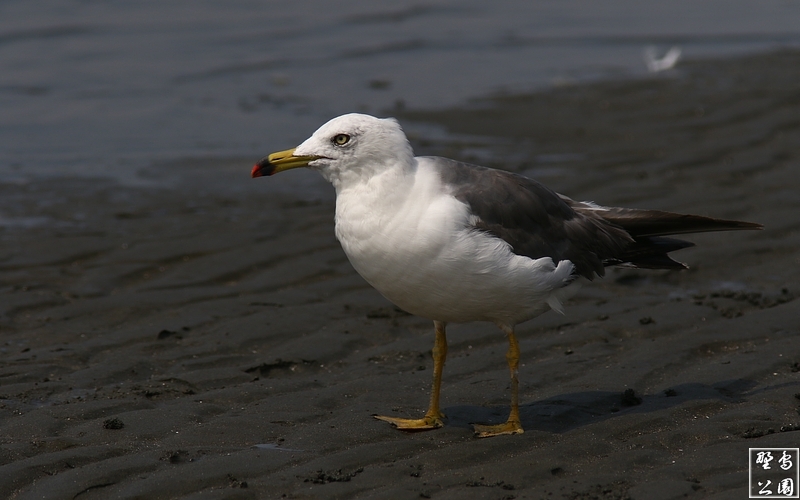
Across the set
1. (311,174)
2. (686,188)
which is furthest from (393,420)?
(311,174)

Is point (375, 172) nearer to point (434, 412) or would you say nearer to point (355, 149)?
point (355, 149)

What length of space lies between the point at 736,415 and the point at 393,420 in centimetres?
190

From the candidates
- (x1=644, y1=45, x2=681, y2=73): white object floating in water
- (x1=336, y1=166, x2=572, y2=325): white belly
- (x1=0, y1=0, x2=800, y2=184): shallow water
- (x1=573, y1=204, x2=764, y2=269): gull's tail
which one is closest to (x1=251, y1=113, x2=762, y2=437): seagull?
(x1=336, y1=166, x2=572, y2=325): white belly

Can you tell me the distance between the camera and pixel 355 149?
5.64 metres

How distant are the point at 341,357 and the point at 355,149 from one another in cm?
174

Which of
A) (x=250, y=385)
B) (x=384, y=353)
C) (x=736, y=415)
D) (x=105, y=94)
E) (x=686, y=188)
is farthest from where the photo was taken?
(x=105, y=94)

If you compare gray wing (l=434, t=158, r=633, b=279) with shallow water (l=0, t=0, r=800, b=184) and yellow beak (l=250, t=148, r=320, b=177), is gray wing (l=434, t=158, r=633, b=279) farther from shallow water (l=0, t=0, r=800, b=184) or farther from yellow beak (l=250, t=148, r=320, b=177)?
shallow water (l=0, t=0, r=800, b=184)

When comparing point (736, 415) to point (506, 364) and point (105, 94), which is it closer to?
point (506, 364)

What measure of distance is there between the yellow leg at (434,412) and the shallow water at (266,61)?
6.21 metres

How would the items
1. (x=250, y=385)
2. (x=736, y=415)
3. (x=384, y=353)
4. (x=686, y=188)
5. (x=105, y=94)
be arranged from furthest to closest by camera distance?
1. (x=105, y=94)
2. (x=686, y=188)
3. (x=384, y=353)
4. (x=250, y=385)
5. (x=736, y=415)

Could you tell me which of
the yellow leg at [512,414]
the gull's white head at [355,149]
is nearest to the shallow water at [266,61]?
the gull's white head at [355,149]

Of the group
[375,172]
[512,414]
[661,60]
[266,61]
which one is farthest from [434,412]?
[266,61]

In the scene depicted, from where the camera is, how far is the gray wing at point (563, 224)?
5727 millimetres

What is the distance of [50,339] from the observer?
6.96m
